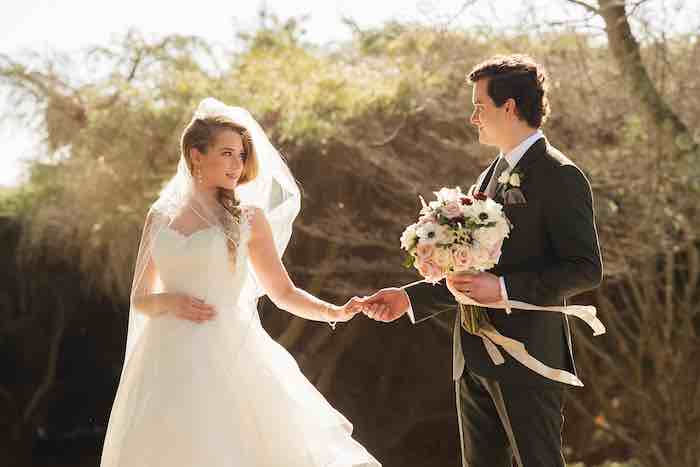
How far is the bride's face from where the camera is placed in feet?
12.2

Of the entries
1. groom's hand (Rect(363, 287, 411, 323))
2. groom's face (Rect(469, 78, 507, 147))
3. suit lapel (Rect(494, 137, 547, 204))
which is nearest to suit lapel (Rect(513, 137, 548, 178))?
suit lapel (Rect(494, 137, 547, 204))

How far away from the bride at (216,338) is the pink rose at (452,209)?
2.54ft

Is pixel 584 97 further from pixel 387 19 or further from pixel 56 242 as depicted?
pixel 56 242

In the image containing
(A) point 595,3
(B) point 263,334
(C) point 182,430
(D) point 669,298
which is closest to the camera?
(C) point 182,430

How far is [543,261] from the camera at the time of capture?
307cm

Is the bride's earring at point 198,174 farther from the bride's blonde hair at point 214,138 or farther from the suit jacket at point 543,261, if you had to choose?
the suit jacket at point 543,261

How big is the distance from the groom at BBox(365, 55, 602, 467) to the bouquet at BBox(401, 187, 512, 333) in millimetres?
61

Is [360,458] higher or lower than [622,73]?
lower

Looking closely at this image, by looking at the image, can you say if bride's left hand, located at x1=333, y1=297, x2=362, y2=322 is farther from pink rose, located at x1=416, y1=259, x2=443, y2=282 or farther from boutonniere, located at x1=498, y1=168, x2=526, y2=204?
boutonniere, located at x1=498, y1=168, x2=526, y2=204

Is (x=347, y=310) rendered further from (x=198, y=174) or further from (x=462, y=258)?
(x=462, y=258)

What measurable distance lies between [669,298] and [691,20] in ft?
6.89

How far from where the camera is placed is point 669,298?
273 inches

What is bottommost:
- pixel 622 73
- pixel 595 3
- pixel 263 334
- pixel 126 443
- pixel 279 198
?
pixel 126 443

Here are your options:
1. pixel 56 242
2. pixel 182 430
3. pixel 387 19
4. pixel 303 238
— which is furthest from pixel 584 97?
pixel 56 242
